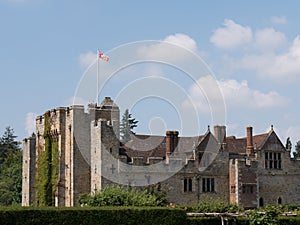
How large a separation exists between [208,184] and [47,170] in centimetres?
1292

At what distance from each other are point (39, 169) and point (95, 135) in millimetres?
8210

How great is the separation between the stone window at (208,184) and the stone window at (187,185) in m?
1.19

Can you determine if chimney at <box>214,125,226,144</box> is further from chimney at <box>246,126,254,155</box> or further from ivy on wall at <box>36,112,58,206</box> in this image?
ivy on wall at <box>36,112,58,206</box>

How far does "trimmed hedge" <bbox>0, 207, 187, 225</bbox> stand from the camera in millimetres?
27094

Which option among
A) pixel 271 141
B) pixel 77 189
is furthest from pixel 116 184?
Result: pixel 271 141

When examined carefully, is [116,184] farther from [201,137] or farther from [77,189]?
[201,137]

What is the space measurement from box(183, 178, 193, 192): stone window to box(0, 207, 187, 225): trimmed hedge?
50.6ft

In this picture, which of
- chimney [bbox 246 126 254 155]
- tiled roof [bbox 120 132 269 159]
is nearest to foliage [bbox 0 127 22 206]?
tiled roof [bbox 120 132 269 159]

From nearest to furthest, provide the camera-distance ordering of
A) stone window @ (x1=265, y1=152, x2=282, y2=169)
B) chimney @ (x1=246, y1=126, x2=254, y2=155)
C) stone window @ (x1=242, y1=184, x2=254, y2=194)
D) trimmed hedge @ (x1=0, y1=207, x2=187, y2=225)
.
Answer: trimmed hedge @ (x1=0, y1=207, x2=187, y2=225) < stone window @ (x1=242, y1=184, x2=254, y2=194) < chimney @ (x1=246, y1=126, x2=254, y2=155) < stone window @ (x1=265, y1=152, x2=282, y2=169)

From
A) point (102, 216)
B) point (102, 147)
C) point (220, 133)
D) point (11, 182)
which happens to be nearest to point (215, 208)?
point (102, 147)

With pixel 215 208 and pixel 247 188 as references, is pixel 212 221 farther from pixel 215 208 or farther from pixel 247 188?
pixel 247 188

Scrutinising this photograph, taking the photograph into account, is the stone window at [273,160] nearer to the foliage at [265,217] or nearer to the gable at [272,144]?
the gable at [272,144]

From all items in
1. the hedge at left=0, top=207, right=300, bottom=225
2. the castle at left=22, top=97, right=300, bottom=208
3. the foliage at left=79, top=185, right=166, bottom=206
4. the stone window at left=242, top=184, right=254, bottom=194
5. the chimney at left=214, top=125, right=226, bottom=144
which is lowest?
the hedge at left=0, top=207, right=300, bottom=225

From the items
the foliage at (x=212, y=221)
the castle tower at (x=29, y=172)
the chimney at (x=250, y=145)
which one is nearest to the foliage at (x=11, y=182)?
the castle tower at (x=29, y=172)
